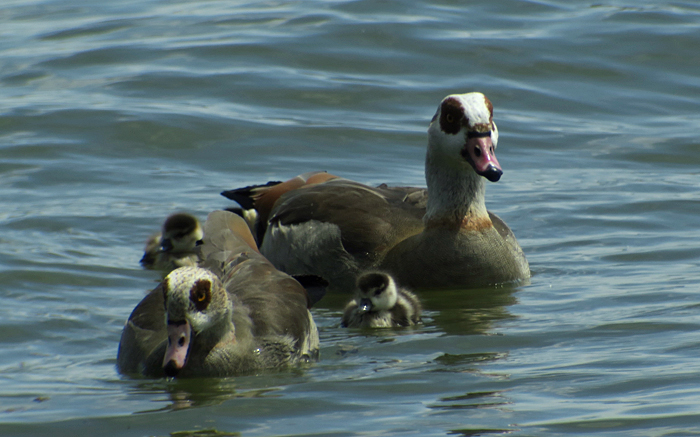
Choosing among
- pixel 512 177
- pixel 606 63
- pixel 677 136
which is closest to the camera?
pixel 512 177

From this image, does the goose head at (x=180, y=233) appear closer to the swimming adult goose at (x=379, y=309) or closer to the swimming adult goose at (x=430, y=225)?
the swimming adult goose at (x=430, y=225)

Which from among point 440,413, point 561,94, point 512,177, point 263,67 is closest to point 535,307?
point 440,413

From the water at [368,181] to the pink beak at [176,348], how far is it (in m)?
0.17

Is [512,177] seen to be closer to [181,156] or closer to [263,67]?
[181,156]

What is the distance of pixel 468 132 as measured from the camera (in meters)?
9.38

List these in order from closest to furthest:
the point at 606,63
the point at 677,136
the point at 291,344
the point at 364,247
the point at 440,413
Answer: the point at 440,413 < the point at 291,344 < the point at 364,247 < the point at 677,136 < the point at 606,63

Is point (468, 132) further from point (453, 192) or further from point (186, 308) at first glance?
point (186, 308)

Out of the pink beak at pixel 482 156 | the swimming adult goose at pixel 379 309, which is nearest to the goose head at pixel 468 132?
the pink beak at pixel 482 156

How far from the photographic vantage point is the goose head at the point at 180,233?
10320 millimetres

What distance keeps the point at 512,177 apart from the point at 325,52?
580 centimetres

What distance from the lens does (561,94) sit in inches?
651

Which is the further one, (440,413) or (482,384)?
(482,384)

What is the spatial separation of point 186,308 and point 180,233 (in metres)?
4.00

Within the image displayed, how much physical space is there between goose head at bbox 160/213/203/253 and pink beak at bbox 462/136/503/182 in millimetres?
2512
